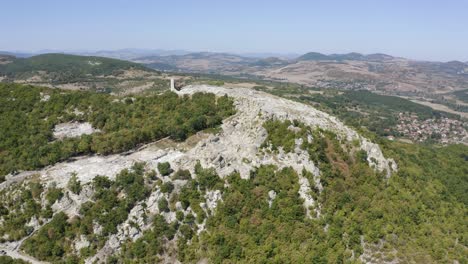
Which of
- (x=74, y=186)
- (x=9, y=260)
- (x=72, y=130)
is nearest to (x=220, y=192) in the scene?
(x=74, y=186)

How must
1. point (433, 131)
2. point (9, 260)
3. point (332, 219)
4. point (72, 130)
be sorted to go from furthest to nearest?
point (433, 131), point (72, 130), point (332, 219), point (9, 260)

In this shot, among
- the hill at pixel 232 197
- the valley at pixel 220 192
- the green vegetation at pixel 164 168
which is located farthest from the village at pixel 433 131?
the green vegetation at pixel 164 168

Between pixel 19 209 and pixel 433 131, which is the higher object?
pixel 19 209

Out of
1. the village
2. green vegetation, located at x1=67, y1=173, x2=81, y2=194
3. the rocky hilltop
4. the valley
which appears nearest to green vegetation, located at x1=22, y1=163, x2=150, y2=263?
the valley

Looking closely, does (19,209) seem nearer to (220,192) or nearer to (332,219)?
(220,192)

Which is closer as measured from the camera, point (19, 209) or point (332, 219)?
point (332, 219)

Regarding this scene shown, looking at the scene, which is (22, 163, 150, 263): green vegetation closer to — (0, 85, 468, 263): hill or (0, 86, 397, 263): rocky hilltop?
(0, 85, 468, 263): hill
